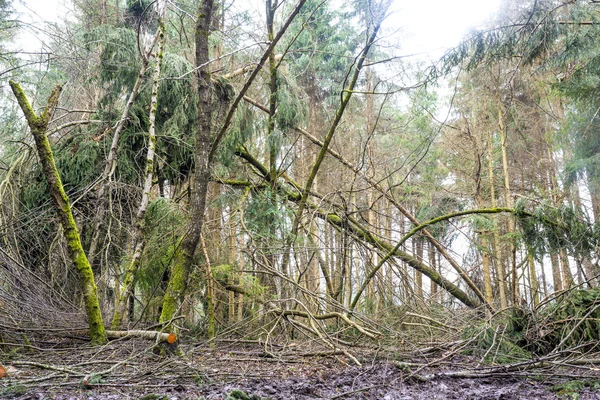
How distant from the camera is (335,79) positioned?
36.2 ft

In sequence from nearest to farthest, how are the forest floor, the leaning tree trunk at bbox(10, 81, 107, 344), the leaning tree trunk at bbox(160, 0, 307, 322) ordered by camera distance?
the forest floor, the leaning tree trunk at bbox(10, 81, 107, 344), the leaning tree trunk at bbox(160, 0, 307, 322)

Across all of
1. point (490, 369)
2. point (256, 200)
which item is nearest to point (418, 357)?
point (490, 369)

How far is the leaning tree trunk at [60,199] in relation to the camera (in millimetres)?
3604

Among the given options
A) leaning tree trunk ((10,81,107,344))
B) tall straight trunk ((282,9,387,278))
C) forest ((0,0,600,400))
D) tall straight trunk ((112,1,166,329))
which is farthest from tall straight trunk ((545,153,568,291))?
leaning tree trunk ((10,81,107,344))

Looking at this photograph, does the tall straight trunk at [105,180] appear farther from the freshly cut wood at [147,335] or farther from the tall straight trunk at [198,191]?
the freshly cut wood at [147,335]

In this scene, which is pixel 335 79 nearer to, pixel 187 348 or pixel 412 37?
pixel 412 37

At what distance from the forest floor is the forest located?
0.03m

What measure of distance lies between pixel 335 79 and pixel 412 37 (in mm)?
5709

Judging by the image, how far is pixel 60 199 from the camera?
3834mm

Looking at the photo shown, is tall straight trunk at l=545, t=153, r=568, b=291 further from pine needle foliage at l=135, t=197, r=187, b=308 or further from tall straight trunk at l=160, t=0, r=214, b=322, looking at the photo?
tall straight trunk at l=160, t=0, r=214, b=322

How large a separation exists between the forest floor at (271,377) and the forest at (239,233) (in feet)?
0.09

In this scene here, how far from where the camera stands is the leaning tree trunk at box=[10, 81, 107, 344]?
3.60 metres

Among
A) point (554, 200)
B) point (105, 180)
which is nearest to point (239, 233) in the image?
point (105, 180)

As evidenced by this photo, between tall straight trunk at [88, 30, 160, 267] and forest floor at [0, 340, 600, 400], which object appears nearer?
forest floor at [0, 340, 600, 400]
